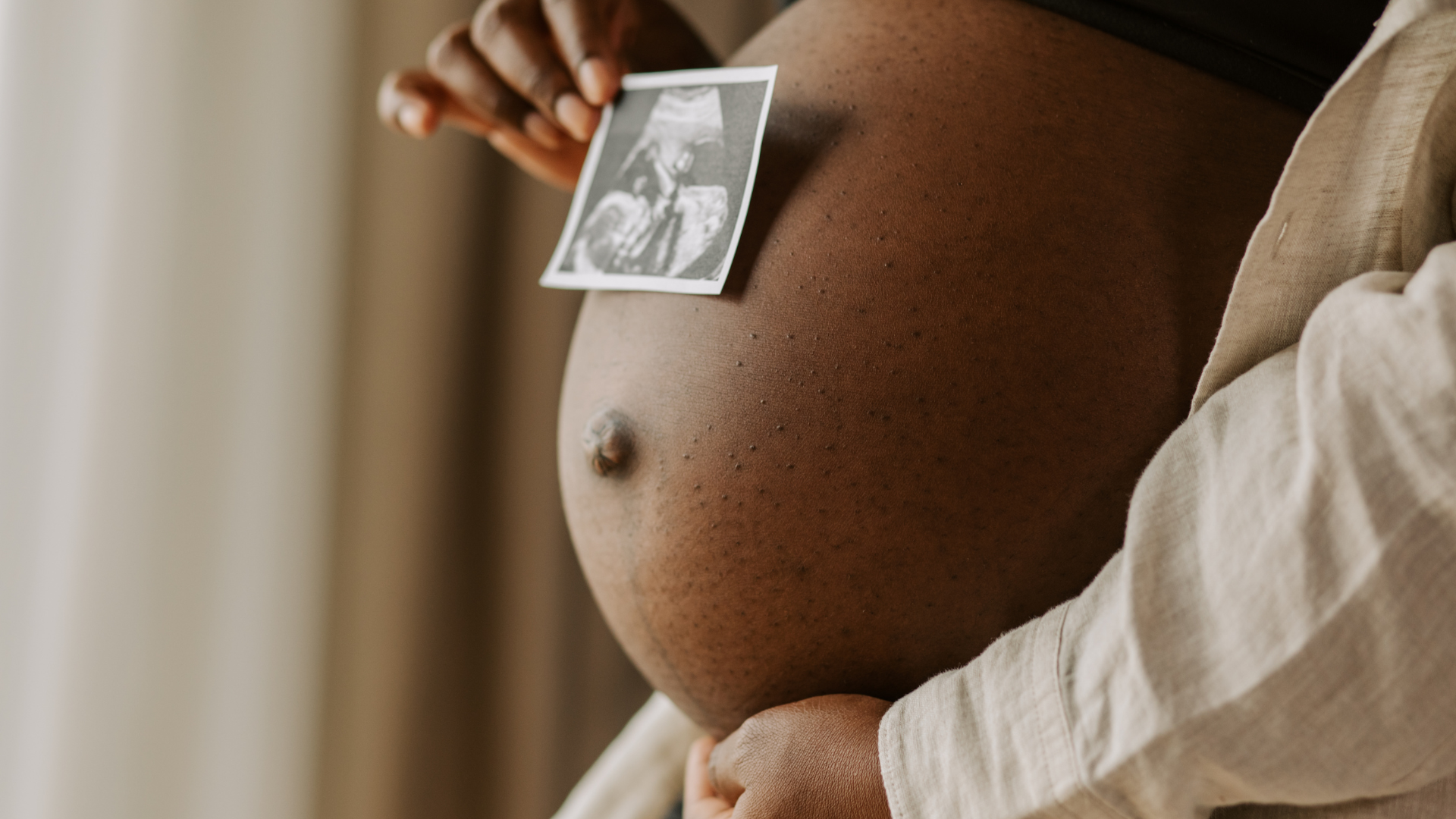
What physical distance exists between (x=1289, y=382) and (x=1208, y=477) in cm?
6

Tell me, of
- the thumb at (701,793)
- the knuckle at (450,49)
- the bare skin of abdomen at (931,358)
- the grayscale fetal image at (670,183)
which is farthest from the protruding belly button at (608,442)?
the knuckle at (450,49)

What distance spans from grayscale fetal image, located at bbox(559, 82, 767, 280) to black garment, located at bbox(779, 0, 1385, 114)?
0.25 m

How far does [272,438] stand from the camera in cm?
121

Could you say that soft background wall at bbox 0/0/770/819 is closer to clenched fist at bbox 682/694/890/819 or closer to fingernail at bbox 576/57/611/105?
fingernail at bbox 576/57/611/105

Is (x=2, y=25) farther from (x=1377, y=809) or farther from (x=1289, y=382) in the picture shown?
(x=1377, y=809)

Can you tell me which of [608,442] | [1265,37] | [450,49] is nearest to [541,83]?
[450,49]

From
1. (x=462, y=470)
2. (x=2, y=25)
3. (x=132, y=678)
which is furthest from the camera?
(x=462, y=470)

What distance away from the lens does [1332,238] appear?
0.49 metres

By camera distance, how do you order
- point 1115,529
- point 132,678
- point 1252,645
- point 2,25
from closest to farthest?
1. point 1252,645
2. point 1115,529
3. point 2,25
4. point 132,678

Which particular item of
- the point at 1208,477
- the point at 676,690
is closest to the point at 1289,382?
the point at 1208,477

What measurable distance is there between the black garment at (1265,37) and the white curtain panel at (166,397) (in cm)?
102

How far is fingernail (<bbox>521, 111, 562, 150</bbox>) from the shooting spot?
2.92ft

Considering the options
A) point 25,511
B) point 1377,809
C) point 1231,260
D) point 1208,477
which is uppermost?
point 1231,260

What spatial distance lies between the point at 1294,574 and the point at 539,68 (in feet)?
2.22
